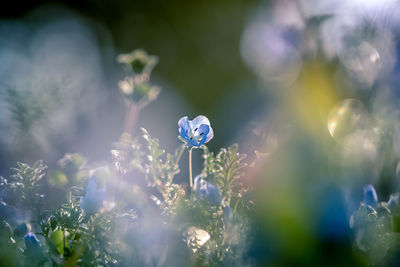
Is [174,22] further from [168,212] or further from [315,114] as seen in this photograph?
[168,212]

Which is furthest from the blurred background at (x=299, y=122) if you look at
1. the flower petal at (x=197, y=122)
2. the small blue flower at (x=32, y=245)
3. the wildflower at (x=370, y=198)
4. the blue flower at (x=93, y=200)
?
the small blue flower at (x=32, y=245)

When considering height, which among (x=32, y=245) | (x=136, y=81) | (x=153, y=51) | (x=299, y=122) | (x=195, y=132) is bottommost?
(x=32, y=245)

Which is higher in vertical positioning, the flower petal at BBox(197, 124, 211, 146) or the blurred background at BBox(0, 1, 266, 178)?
the blurred background at BBox(0, 1, 266, 178)

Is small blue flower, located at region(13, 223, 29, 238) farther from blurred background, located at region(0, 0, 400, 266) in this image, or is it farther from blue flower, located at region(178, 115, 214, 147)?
blurred background, located at region(0, 0, 400, 266)

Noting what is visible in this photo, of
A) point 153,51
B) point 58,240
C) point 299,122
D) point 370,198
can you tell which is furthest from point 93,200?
point 153,51

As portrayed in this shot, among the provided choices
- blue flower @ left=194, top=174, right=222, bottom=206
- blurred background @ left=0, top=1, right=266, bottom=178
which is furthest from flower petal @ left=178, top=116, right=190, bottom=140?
blurred background @ left=0, top=1, right=266, bottom=178

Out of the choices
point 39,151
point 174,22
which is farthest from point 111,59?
point 39,151

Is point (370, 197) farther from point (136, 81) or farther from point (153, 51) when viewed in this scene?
point (153, 51)
